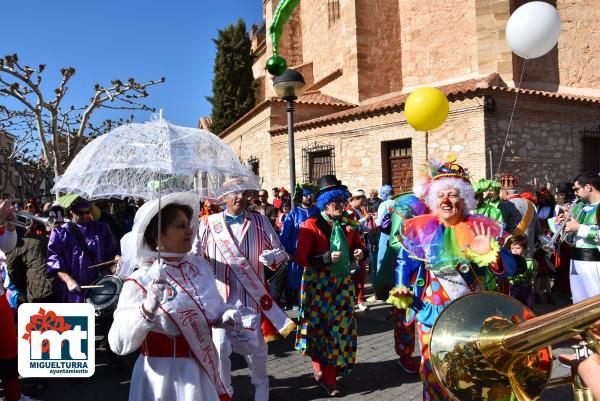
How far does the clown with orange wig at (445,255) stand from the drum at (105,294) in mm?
2699

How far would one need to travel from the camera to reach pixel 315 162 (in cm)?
1753

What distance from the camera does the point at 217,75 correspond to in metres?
32.5

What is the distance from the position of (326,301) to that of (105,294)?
84.1 inches

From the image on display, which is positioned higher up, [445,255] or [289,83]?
[289,83]

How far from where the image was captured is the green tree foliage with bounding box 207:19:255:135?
104 feet

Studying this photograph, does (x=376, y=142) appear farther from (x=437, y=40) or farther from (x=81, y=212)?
(x=81, y=212)

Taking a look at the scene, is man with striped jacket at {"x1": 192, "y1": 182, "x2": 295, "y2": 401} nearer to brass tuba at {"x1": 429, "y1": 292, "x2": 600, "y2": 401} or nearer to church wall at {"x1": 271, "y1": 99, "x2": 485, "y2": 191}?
brass tuba at {"x1": 429, "y1": 292, "x2": 600, "y2": 401}

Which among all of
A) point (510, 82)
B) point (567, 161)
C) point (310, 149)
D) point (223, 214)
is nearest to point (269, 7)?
point (310, 149)

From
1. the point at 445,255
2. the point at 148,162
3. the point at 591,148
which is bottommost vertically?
the point at 445,255

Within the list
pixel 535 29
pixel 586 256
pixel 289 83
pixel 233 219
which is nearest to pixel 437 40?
pixel 535 29

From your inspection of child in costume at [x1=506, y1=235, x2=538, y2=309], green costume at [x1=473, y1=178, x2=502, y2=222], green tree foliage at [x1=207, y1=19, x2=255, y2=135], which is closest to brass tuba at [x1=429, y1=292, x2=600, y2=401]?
child in costume at [x1=506, y1=235, x2=538, y2=309]

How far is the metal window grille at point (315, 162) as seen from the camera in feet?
56.4

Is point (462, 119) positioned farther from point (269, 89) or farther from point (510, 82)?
point (269, 89)

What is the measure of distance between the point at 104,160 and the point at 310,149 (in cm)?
1475
